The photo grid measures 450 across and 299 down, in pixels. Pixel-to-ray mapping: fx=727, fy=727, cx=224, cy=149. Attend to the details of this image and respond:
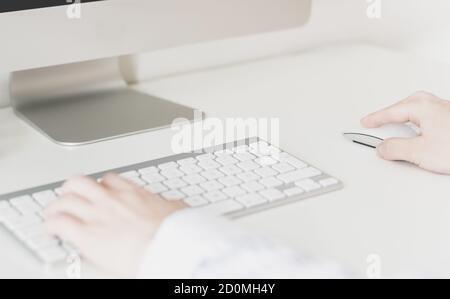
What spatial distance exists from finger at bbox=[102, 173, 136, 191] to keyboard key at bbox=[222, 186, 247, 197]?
91 millimetres

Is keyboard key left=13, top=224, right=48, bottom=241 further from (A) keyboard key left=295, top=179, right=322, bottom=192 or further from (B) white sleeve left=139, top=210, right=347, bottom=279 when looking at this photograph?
(A) keyboard key left=295, top=179, right=322, bottom=192

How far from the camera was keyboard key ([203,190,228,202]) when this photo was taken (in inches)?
25.7

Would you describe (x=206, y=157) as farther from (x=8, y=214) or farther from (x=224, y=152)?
(x=8, y=214)

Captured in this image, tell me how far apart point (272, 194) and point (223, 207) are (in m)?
0.06

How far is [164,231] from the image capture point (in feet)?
1.82

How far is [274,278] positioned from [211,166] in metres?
0.21

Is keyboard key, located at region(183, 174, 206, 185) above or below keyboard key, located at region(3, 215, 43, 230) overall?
above

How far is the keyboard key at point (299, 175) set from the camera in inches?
27.7

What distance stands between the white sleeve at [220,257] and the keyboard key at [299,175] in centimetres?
16

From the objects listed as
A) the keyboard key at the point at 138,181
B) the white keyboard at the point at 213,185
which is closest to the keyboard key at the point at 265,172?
the white keyboard at the point at 213,185

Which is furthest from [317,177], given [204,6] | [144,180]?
[204,6]

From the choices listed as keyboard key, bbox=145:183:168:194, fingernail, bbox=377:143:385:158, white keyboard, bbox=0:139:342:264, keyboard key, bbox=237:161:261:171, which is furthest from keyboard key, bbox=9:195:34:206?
fingernail, bbox=377:143:385:158

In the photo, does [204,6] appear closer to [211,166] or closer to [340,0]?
[211,166]

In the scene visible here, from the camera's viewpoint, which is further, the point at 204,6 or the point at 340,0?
the point at 340,0
